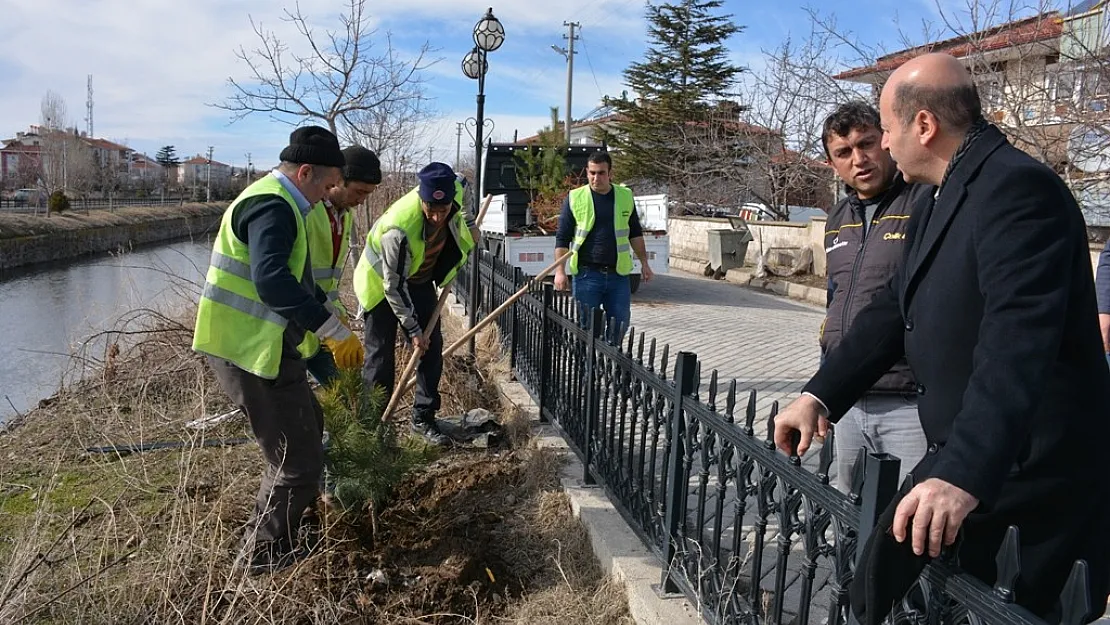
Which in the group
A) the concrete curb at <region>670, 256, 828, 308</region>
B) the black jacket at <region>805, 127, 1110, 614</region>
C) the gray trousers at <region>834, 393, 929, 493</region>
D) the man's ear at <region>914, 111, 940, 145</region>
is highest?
the man's ear at <region>914, 111, 940, 145</region>

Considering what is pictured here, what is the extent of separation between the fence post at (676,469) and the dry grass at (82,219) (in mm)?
26500

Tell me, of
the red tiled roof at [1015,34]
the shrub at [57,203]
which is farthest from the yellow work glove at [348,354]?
the shrub at [57,203]

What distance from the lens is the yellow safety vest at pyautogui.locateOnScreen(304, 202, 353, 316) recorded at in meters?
3.56

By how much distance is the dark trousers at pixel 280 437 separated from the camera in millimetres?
2986

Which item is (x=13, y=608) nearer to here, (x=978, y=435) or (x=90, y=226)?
(x=978, y=435)

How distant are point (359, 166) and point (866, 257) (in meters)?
2.48

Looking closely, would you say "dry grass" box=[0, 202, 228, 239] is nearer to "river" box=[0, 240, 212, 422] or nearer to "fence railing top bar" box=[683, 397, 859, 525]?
"river" box=[0, 240, 212, 422]

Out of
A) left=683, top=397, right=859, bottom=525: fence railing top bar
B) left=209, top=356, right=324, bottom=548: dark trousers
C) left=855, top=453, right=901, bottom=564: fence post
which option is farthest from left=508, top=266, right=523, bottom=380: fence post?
left=855, top=453, right=901, bottom=564: fence post

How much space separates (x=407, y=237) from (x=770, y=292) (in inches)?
360

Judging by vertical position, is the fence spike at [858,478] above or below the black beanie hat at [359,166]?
below

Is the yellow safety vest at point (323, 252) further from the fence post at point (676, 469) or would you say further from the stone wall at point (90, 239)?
the stone wall at point (90, 239)

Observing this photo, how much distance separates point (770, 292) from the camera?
40.3 ft

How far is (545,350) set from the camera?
4.55m

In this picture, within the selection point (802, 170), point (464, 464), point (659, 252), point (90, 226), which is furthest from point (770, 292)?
point (90, 226)
